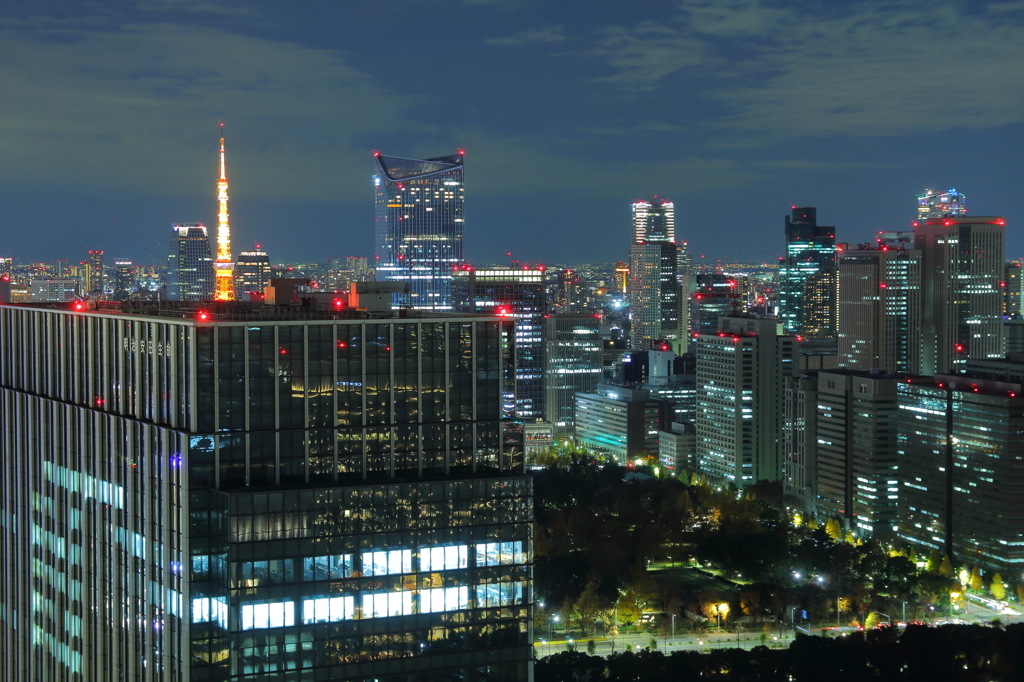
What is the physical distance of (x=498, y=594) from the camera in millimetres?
25875

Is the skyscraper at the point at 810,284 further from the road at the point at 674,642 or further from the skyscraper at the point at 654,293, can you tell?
the road at the point at 674,642

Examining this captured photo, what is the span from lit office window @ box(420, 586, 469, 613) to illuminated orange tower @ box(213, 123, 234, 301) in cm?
4418

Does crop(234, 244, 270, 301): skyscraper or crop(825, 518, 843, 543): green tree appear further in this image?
crop(234, 244, 270, 301): skyscraper

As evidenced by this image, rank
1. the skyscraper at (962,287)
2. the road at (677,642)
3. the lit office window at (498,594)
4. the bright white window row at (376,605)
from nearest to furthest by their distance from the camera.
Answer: the bright white window row at (376,605) < the lit office window at (498,594) < the road at (677,642) < the skyscraper at (962,287)

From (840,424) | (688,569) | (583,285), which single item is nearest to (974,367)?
(840,424)

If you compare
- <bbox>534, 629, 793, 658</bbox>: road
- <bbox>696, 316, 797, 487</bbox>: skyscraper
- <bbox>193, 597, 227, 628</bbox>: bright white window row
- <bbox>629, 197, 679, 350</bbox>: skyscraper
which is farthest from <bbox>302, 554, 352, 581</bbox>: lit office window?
<bbox>629, 197, 679, 350</bbox>: skyscraper

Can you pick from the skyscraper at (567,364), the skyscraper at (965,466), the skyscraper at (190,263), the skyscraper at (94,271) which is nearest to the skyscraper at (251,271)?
the skyscraper at (190,263)

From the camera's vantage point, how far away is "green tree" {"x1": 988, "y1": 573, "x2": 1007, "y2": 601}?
2269 inches

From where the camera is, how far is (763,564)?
57000 millimetres

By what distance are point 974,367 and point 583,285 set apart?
12277 centimetres

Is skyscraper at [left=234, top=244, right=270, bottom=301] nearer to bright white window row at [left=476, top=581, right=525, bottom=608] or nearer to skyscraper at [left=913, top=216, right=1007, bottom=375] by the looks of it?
skyscraper at [left=913, top=216, right=1007, bottom=375]

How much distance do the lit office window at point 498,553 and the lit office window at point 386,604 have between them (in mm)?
1665

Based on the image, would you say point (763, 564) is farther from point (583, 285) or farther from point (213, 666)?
point (583, 285)

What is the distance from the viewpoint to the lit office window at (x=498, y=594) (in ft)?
84.6
